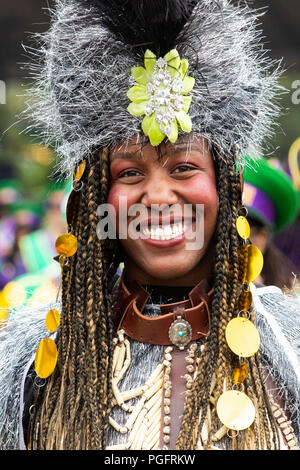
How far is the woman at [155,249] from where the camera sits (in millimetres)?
1834

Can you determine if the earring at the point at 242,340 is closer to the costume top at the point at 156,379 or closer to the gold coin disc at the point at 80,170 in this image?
the costume top at the point at 156,379

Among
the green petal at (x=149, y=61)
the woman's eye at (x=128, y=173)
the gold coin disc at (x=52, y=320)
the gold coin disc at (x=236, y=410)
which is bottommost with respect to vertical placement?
the gold coin disc at (x=236, y=410)

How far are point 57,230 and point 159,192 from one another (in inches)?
134

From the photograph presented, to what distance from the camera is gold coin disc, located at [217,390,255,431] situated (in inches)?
70.0

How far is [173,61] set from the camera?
188 cm

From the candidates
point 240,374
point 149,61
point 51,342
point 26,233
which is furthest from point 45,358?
point 26,233

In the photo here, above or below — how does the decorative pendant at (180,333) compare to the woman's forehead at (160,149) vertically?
below

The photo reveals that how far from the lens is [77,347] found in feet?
6.35

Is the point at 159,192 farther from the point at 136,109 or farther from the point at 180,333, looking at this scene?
the point at 180,333

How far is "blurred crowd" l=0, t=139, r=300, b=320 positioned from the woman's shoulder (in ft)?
0.36

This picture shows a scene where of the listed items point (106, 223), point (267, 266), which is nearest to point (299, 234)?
point (267, 266)

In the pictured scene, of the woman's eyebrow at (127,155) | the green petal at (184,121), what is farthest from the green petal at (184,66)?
the woman's eyebrow at (127,155)

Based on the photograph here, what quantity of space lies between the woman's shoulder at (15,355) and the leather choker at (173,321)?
1.07 feet
